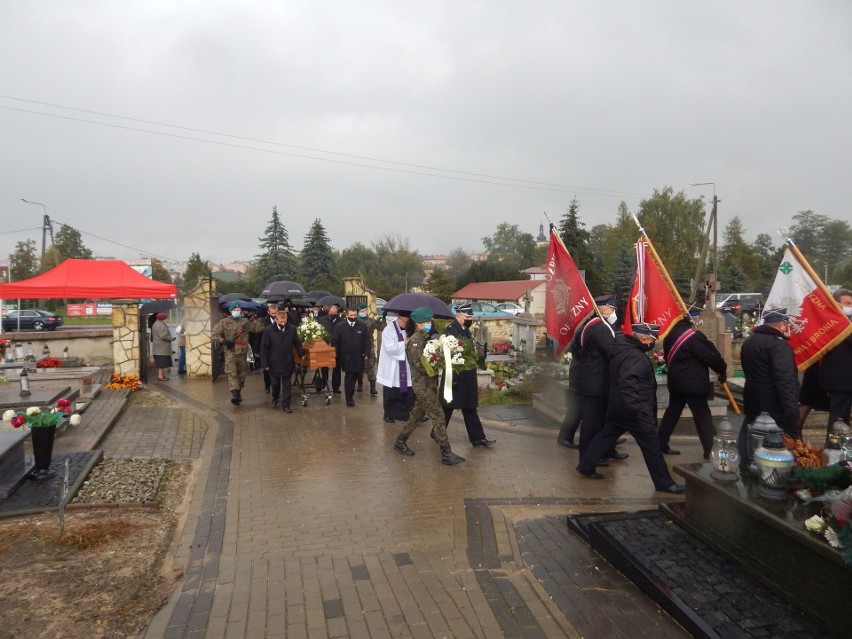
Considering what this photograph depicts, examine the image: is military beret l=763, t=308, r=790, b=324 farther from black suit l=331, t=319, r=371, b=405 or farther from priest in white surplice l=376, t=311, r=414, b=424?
black suit l=331, t=319, r=371, b=405

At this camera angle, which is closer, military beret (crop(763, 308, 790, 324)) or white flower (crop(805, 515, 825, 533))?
white flower (crop(805, 515, 825, 533))

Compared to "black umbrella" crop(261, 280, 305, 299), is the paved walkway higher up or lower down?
lower down

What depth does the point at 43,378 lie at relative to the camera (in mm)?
Answer: 11195

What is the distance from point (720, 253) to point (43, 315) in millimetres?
57482

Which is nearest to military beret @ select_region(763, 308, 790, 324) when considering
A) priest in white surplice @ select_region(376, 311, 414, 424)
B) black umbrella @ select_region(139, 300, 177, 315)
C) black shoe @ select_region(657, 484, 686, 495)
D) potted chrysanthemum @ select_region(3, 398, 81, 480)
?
black shoe @ select_region(657, 484, 686, 495)

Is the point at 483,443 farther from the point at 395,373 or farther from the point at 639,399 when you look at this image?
the point at 639,399

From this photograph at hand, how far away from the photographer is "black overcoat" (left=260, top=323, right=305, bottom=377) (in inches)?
391

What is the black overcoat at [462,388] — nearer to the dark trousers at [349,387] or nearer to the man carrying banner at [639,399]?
the man carrying banner at [639,399]

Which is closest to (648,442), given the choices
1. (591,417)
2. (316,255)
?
(591,417)

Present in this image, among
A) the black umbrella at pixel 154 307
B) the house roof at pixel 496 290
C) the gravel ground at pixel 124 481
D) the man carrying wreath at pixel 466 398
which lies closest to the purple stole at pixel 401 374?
the man carrying wreath at pixel 466 398

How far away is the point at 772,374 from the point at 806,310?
1.37m

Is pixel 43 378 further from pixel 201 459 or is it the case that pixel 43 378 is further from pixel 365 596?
pixel 365 596

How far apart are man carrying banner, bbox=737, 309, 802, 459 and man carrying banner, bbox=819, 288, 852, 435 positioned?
852mm

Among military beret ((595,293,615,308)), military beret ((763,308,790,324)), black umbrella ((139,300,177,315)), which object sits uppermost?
military beret ((595,293,615,308))
